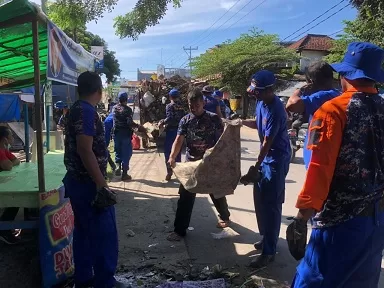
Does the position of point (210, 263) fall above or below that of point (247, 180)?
below

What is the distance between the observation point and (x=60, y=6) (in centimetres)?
610

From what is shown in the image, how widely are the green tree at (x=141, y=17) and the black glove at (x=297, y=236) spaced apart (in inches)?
179

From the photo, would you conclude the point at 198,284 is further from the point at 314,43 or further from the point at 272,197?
the point at 314,43

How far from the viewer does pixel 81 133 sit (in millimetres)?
3193

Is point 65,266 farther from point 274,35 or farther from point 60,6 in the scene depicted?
point 274,35

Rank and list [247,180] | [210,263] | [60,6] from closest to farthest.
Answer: [247,180], [210,263], [60,6]

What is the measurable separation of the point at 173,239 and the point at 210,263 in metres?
0.78

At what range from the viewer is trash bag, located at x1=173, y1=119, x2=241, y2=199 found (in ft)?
14.2

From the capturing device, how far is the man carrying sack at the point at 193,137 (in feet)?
16.1

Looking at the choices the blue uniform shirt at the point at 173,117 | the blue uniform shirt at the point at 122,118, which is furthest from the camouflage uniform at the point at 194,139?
the blue uniform shirt at the point at 122,118

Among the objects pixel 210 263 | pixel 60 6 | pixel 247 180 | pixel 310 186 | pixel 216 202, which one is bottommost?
pixel 210 263

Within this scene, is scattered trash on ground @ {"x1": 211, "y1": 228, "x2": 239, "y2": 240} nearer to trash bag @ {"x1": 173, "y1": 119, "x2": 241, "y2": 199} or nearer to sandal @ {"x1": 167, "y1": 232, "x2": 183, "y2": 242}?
sandal @ {"x1": 167, "y1": 232, "x2": 183, "y2": 242}

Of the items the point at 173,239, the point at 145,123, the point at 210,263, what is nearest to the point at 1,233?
the point at 173,239

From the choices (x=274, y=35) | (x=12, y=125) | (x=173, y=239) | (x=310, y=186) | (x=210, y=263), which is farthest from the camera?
(x=274, y=35)
